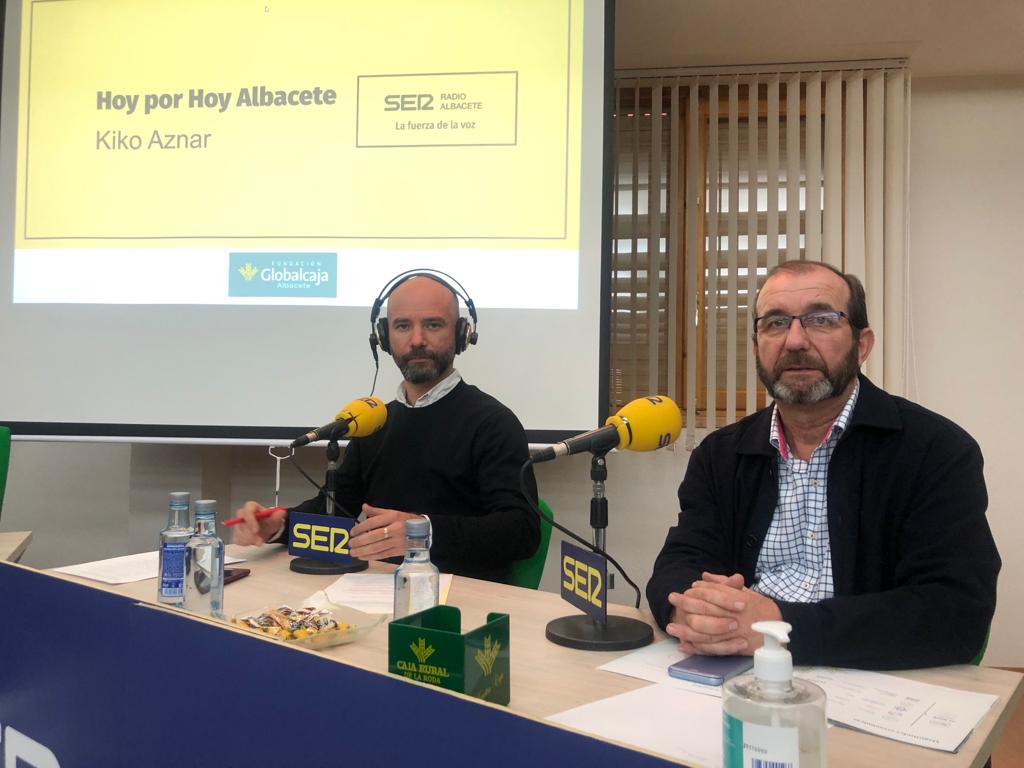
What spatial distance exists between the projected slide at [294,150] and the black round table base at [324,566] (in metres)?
1.17

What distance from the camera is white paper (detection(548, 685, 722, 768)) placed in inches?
32.0

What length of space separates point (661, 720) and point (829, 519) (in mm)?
723

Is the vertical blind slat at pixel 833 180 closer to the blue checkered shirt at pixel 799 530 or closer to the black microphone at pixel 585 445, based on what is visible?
the blue checkered shirt at pixel 799 530

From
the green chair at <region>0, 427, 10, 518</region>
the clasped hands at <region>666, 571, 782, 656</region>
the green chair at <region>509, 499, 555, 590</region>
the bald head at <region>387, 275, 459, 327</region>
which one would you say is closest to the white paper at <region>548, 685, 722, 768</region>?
the clasped hands at <region>666, 571, 782, 656</region>

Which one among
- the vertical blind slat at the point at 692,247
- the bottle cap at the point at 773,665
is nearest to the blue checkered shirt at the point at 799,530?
the bottle cap at the point at 773,665

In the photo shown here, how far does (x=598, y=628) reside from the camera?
1.26m

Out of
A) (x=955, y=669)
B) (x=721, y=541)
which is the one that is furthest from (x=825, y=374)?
(x=955, y=669)

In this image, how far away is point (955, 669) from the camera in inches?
44.9

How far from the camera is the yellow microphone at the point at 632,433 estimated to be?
127 centimetres

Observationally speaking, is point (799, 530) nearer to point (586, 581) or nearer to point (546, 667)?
point (586, 581)

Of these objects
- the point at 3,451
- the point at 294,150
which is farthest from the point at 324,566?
the point at 294,150

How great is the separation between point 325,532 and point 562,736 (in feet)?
4.00

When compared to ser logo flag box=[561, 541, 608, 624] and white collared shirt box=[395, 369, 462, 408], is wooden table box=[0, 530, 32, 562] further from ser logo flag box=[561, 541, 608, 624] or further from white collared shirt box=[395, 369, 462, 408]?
ser logo flag box=[561, 541, 608, 624]

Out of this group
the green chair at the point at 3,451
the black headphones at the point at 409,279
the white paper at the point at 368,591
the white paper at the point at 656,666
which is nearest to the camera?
the white paper at the point at 656,666
